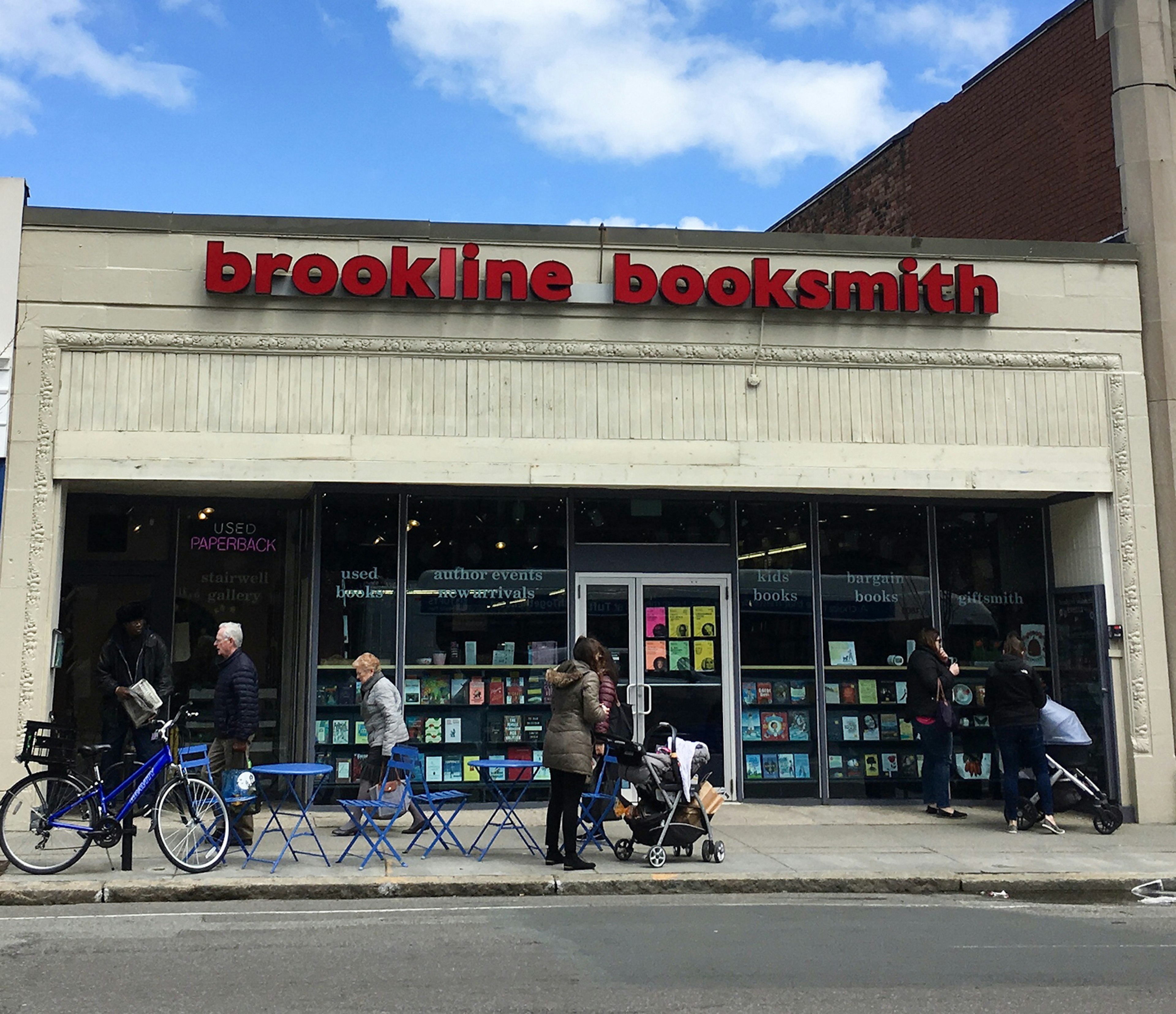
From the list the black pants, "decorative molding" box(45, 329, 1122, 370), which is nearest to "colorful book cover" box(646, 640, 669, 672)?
"decorative molding" box(45, 329, 1122, 370)

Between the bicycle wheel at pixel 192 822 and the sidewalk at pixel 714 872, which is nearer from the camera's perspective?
the sidewalk at pixel 714 872

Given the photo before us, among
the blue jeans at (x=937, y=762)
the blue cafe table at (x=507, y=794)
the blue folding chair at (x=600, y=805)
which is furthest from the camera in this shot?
the blue jeans at (x=937, y=762)

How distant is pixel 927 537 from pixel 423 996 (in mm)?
9019

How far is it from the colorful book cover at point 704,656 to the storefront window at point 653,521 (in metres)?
1.09

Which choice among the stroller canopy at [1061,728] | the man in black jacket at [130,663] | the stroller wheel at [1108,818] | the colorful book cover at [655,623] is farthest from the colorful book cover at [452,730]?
the stroller wheel at [1108,818]

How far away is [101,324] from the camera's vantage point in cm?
1186

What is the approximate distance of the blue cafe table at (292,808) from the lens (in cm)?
926

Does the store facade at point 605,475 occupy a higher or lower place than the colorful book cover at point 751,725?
higher

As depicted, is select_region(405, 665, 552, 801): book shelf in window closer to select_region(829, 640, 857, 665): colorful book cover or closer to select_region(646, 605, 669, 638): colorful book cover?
select_region(646, 605, 669, 638): colorful book cover

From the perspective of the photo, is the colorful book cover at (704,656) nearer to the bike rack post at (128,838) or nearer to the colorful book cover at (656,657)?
the colorful book cover at (656,657)

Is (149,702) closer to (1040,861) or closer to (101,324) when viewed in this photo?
(101,324)

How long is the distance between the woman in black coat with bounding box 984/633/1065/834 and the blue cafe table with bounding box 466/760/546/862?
4575 mm

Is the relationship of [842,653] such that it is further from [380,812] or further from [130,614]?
[130,614]

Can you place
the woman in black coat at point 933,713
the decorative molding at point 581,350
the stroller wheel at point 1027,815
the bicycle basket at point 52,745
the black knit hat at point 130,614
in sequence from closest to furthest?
the bicycle basket at point 52,745, the black knit hat at point 130,614, the stroller wheel at point 1027,815, the decorative molding at point 581,350, the woman in black coat at point 933,713
